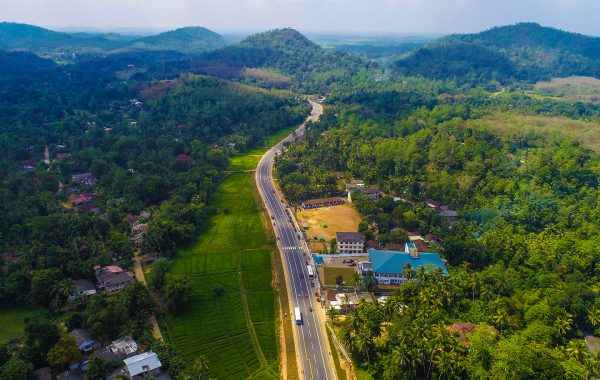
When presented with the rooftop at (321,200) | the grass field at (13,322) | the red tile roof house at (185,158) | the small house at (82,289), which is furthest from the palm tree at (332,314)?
the red tile roof house at (185,158)

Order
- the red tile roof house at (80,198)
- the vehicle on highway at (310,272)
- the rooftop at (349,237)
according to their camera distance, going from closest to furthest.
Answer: the vehicle on highway at (310,272)
the rooftop at (349,237)
the red tile roof house at (80,198)

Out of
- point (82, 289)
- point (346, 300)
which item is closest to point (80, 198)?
point (82, 289)

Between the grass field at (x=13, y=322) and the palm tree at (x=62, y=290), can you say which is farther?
the palm tree at (x=62, y=290)

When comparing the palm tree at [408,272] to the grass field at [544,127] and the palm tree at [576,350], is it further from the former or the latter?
the grass field at [544,127]

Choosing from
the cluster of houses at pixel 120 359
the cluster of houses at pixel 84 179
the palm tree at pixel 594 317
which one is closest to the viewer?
the cluster of houses at pixel 120 359

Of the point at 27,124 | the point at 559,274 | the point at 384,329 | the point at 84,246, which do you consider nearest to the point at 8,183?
the point at 84,246

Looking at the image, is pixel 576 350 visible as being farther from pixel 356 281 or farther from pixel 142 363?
pixel 142 363

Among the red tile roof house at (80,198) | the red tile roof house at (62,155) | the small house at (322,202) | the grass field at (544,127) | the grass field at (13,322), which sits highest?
the grass field at (544,127)
